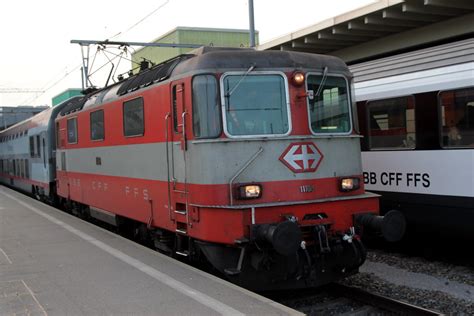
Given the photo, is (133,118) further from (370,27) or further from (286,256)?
(370,27)

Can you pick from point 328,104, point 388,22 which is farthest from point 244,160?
point 388,22

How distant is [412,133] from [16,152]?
18.9 metres

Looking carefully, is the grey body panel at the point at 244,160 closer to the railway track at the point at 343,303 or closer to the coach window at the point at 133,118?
the coach window at the point at 133,118

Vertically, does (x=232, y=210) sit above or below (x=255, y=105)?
below

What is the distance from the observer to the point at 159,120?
22.4 ft

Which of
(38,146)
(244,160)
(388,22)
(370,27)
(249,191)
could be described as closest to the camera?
(249,191)

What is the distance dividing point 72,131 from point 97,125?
2.44 metres

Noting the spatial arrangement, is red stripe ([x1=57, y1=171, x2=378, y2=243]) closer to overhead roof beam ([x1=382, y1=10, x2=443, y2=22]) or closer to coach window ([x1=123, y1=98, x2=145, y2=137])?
coach window ([x1=123, y1=98, x2=145, y2=137])

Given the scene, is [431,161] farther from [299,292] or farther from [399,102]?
[299,292]

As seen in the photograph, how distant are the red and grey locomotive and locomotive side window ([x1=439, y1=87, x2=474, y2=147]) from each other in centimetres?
173

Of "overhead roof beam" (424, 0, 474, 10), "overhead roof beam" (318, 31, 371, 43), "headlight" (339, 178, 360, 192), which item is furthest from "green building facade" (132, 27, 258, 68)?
"headlight" (339, 178, 360, 192)

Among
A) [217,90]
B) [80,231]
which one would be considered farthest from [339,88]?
[80,231]

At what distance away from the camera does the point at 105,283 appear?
5.54 metres

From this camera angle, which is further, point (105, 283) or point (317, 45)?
point (317, 45)
